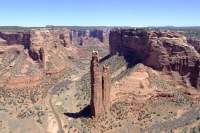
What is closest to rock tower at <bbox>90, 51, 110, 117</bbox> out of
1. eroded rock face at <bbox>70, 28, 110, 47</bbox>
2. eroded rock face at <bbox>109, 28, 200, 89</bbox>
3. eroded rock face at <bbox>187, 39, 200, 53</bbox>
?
eroded rock face at <bbox>109, 28, 200, 89</bbox>

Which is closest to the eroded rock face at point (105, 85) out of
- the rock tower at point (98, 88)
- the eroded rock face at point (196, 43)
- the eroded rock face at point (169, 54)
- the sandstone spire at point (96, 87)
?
the rock tower at point (98, 88)

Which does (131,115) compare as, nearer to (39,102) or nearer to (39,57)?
(39,102)

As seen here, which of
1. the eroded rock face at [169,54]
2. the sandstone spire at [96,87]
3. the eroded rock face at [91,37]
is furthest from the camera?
the eroded rock face at [91,37]

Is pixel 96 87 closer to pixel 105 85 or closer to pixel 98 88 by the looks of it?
pixel 98 88

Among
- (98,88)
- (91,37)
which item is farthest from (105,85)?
(91,37)

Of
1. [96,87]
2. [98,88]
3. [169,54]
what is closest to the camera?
[96,87]

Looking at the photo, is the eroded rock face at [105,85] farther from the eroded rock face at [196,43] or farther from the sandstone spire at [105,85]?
the eroded rock face at [196,43]

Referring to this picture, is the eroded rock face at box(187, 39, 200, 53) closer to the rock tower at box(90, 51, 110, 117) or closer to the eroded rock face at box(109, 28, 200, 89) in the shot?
the eroded rock face at box(109, 28, 200, 89)

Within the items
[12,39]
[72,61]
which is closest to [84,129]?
[12,39]

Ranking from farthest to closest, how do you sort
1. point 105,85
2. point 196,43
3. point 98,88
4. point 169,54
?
point 196,43 → point 169,54 → point 105,85 → point 98,88
